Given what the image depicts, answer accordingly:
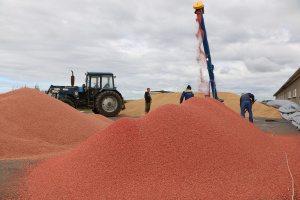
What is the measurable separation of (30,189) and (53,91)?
33.3ft

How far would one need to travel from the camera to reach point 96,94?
1217cm

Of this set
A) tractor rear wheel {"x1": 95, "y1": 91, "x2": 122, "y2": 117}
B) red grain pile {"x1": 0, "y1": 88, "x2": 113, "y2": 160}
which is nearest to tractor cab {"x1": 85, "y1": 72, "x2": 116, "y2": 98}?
tractor rear wheel {"x1": 95, "y1": 91, "x2": 122, "y2": 117}

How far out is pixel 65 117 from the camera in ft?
23.2

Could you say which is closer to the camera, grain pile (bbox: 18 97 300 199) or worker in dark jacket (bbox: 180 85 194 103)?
grain pile (bbox: 18 97 300 199)

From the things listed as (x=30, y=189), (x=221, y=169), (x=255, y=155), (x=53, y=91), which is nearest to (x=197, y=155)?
(x=221, y=169)

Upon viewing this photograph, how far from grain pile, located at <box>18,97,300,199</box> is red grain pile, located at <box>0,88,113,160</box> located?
51.3 inches

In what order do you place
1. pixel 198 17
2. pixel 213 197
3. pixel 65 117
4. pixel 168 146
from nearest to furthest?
pixel 213 197 → pixel 168 146 → pixel 65 117 → pixel 198 17

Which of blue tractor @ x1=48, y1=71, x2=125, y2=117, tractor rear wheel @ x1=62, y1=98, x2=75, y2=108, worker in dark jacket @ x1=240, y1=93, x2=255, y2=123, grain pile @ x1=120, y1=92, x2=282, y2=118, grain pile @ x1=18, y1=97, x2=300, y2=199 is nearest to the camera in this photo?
grain pile @ x1=18, y1=97, x2=300, y2=199

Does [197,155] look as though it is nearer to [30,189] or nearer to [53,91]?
[30,189]

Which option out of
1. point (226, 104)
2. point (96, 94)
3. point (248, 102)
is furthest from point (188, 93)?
point (226, 104)

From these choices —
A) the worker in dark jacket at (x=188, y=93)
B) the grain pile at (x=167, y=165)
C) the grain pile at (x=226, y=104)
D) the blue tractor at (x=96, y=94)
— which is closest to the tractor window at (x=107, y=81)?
the blue tractor at (x=96, y=94)

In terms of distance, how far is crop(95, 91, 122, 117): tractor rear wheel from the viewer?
38.6 ft

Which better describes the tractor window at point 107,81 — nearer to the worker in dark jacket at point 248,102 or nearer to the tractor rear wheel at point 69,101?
the tractor rear wheel at point 69,101

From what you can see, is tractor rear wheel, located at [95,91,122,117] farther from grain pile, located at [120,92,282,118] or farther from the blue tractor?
grain pile, located at [120,92,282,118]
